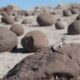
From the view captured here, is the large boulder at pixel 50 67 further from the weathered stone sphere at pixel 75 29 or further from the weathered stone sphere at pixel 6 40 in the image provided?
the weathered stone sphere at pixel 75 29

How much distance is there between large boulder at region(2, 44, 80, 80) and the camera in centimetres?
415

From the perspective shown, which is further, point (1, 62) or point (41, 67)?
point (1, 62)

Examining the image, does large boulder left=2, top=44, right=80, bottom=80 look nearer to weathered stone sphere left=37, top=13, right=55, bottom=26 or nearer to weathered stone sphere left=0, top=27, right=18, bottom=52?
weathered stone sphere left=0, top=27, right=18, bottom=52

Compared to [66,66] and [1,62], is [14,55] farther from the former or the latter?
[66,66]

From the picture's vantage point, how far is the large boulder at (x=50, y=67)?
4.15m

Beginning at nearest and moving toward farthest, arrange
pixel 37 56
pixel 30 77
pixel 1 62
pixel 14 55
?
pixel 30 77
pixel 37 56
pixel 1 62
pixel 14 55

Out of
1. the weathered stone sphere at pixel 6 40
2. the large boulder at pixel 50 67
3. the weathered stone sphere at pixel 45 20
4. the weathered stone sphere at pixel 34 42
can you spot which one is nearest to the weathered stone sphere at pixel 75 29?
the weathered stone sphere at pixel 34 42

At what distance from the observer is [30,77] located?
4133 mm

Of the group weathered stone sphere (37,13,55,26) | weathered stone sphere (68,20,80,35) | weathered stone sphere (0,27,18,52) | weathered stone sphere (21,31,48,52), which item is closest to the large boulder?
weathered stone sphere (21,31,48,52)

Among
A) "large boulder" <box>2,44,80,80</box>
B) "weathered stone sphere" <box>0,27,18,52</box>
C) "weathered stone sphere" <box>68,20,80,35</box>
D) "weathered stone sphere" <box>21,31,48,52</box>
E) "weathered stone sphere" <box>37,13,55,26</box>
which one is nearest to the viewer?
"large boulder" <box>2,44,80,80</box>

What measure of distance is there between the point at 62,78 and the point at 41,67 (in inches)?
10.9

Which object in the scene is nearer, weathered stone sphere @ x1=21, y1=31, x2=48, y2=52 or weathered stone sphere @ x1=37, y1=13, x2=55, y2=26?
weathered stone sphere @ x1=21, y1=31, x2=48, y2=52

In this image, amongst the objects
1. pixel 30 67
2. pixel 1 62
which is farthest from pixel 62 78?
pixel 1 62

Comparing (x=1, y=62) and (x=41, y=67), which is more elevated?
(x=41, y=67)
